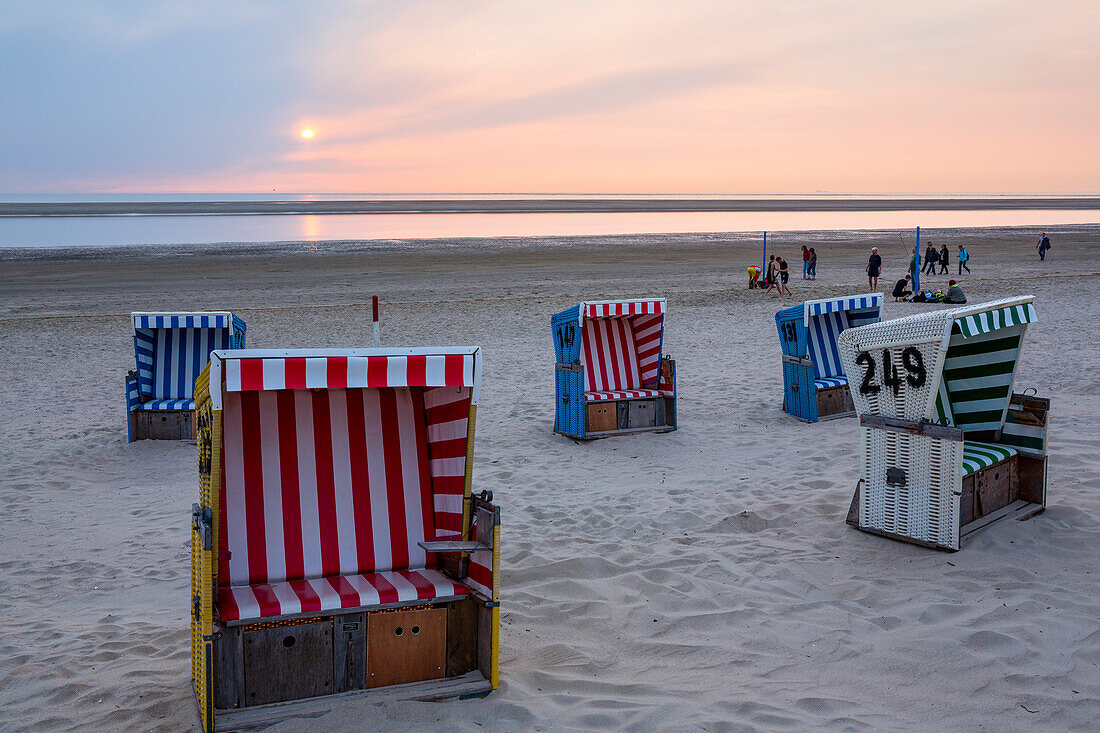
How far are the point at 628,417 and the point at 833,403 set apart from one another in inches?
107

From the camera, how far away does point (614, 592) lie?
6113mm

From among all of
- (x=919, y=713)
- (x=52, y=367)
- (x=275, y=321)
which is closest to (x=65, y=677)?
(x=919, y=713)

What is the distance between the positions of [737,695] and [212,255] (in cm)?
4180

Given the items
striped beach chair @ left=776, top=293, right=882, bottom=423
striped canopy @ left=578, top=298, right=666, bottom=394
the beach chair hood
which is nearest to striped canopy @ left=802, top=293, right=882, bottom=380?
striped beach chair @ left=776, top=293, right=882, bottom=423

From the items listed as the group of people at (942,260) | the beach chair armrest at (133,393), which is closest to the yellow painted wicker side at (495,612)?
the beach chair armrest at (133,393)

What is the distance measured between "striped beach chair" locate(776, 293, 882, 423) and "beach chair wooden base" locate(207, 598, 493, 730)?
7.28 metres

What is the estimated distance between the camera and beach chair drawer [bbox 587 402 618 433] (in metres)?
10.5

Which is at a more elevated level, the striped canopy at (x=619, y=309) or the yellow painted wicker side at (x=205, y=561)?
the striped canopy at (x=619, y=309)

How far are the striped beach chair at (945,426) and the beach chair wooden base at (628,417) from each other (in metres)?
3.84

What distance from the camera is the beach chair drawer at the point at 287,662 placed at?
172 inches

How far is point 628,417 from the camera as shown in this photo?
35.3ft

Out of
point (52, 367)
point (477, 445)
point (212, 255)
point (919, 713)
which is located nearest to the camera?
point (919, 713)

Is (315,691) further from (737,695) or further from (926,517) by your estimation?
(926,517)

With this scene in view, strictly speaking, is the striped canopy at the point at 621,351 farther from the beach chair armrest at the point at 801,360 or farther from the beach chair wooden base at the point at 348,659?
the beach chair wooden base at the point at 348,659
